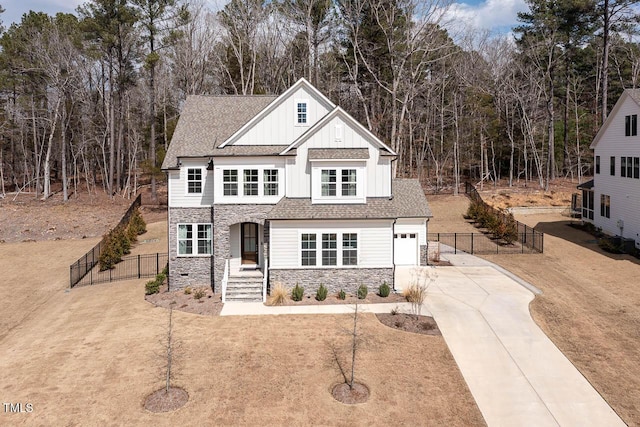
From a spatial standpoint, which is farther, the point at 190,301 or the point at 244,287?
the point at 244,287

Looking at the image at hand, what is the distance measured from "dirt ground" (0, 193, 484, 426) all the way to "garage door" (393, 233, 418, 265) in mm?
8085

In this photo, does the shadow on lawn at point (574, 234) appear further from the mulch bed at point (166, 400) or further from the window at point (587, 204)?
the mulch bed at point (166, 400)

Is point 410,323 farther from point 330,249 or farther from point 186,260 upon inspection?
point 186,260

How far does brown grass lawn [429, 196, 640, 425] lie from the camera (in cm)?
1220

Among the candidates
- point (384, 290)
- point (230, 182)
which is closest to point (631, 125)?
point (384, 290)

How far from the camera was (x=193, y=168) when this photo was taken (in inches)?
819

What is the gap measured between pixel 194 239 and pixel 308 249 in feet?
18.7

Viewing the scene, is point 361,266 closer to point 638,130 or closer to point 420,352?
point 420,352

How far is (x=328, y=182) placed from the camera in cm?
1970

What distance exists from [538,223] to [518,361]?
2516 cm

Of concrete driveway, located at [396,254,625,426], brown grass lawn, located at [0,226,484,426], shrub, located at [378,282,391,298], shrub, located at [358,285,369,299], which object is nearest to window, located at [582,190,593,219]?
concrete driveway, located at [396,254,625,426]

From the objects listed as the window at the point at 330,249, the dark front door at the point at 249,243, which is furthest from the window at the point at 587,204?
the dark front door at the point at 249,243

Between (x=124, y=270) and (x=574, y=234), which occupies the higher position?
(x=574, y=234)

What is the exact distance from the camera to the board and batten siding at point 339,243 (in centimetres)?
1914
